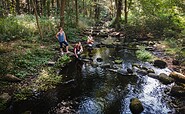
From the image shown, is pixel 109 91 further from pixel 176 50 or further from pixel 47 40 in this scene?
pixel 47 40

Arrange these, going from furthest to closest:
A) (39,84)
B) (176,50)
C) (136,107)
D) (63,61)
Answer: (176,50) → (63,61) → (39,84) → (136,107)

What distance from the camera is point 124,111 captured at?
335 inches

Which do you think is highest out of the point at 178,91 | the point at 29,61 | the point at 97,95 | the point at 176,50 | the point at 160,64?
the point at 176,50

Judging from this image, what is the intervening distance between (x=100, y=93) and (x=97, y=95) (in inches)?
10.3

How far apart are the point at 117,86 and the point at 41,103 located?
13.6 feet

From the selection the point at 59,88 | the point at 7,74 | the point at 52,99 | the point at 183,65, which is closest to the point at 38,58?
the point at 7,74

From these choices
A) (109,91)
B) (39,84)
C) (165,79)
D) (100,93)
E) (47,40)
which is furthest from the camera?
(47,40)

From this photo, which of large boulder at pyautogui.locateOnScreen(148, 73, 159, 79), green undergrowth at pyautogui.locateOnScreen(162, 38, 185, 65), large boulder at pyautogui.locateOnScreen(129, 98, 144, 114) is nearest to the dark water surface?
large boulder at pyautogui.locateOnScreen(129, 98, 144, 114)

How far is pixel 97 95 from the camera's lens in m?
9.88

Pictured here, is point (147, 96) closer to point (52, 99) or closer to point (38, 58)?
point (52, 99)

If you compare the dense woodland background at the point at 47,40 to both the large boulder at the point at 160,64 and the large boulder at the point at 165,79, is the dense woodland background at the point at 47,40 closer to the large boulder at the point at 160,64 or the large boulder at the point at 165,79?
the large boulder at the point at 160,64

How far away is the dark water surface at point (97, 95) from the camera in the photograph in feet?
28.1

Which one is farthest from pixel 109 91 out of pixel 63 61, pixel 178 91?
pixel 63 61

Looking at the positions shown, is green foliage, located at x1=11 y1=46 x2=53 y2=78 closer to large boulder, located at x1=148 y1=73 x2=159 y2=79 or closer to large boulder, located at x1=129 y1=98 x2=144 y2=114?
large boulder, located at x1=129 y1=98 x2=144 y2=114
